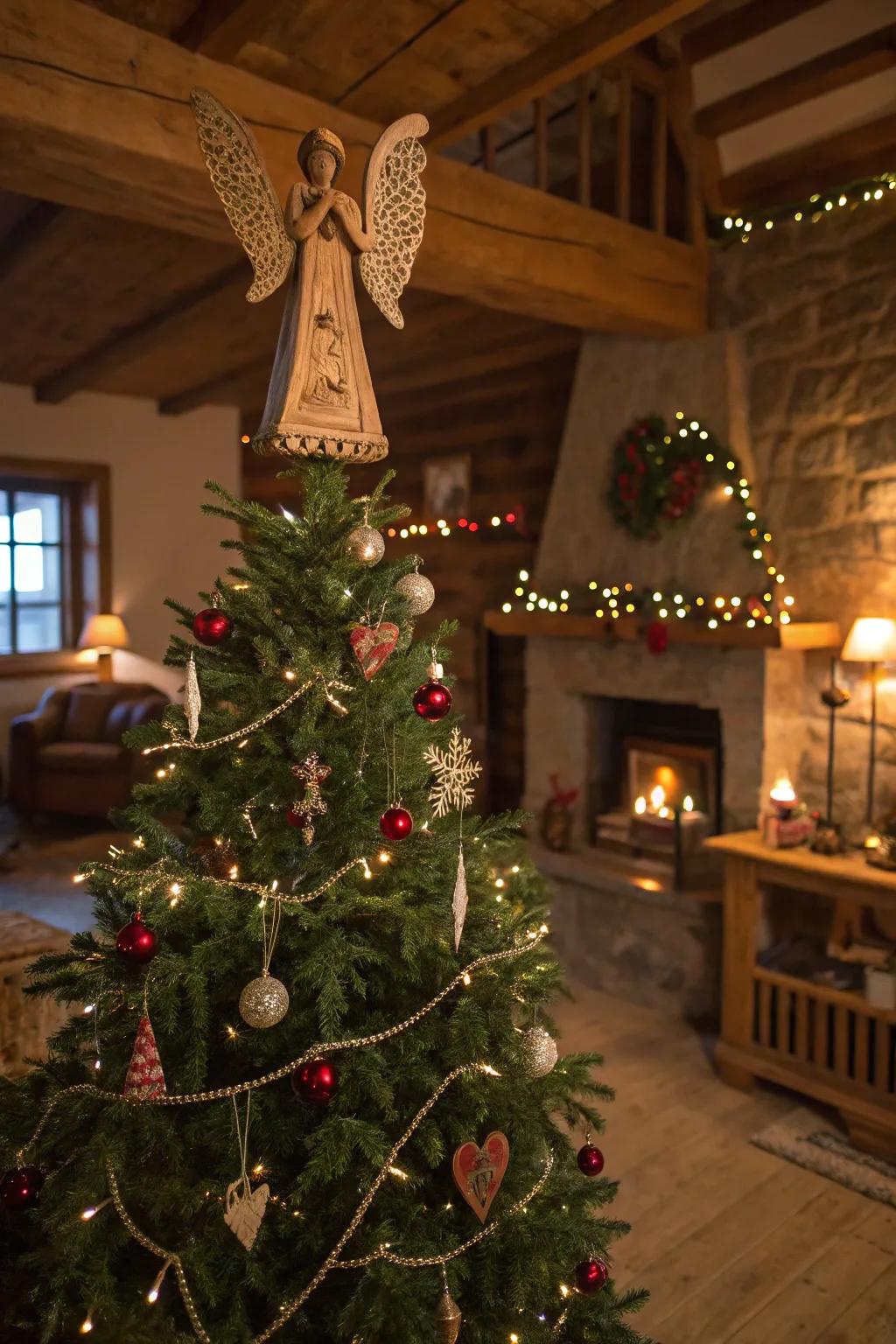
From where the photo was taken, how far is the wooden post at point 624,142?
3.14 meters

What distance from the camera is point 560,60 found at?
2.27 m

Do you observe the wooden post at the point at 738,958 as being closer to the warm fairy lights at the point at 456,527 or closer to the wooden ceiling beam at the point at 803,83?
the warm fairy lights at the point at 456,527

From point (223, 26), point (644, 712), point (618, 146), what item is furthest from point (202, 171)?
point (644, 712)

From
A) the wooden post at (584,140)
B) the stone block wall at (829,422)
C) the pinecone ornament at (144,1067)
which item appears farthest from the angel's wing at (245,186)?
the stone block wall at (829,422)

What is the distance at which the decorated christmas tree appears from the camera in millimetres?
1344

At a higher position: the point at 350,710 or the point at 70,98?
the point at 70,98

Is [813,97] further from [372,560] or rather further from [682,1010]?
[682,1010]

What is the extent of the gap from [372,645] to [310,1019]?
1.83 feet

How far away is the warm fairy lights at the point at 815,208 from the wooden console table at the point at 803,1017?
6.68ft

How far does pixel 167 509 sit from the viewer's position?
6.64 m

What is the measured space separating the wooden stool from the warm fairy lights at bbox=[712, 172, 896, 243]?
10.2ft

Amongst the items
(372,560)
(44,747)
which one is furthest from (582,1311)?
(44,747)

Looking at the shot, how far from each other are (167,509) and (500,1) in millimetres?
4979

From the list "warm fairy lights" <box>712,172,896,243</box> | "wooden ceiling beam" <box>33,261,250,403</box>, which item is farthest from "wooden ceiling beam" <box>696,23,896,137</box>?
"wooden ceiling beam" <box>33,261,250,403</box>
